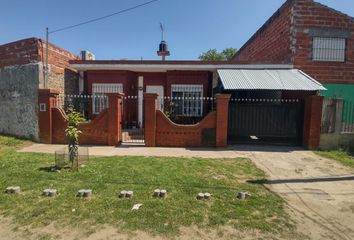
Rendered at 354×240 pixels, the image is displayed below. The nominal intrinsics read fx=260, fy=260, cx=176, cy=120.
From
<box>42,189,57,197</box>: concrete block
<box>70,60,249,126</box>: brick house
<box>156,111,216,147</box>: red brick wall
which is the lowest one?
<box>42,189,57,197</box>: concrete block

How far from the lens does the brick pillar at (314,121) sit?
9.57 m

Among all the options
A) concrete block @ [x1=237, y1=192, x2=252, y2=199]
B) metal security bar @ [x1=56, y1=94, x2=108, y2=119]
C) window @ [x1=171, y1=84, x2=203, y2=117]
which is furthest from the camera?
window @ [x1=171, y1=84, x2=203, y2=117]

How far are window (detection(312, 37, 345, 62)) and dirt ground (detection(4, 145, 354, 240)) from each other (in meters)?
5.80

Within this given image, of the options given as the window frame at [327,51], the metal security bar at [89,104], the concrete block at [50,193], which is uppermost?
the window frame at [327,51]

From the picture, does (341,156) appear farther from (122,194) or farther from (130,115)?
(130,115)

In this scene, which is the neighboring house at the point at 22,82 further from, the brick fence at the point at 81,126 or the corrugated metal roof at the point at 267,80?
the corrugated metal roof at the point at 267,80

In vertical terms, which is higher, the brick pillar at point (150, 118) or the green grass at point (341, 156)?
the brick pillar at point (150, 118)

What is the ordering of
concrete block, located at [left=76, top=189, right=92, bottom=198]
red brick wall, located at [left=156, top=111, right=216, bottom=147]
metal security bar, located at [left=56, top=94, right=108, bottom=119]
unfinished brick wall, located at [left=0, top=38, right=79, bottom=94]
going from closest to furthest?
concrete block, located at [left=76, top=189, right=92, bottom=198] → red brick wall, located at [left=156, top=111, right=216, bottom=147] → unfinished brick wall, located at [left=0, top=38, right=79, bottom=94] → metal security bar, located at [left=56, top=94, right=108, bottom=119]

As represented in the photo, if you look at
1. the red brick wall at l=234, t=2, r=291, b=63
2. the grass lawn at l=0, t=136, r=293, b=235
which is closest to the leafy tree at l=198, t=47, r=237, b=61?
the red brick wall at l=234, t=2, r=291, b=63

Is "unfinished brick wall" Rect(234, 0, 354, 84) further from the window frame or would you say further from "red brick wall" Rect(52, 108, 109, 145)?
"red brick wall" Rect(52, 108, 109, 145)

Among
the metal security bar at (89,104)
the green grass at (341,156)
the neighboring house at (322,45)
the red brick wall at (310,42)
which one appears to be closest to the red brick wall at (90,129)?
the metal security bar at (89,104)

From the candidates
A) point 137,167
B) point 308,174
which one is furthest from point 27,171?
point 308,174

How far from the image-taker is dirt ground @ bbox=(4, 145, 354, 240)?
3551 millimetres

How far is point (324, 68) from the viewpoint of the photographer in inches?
497
